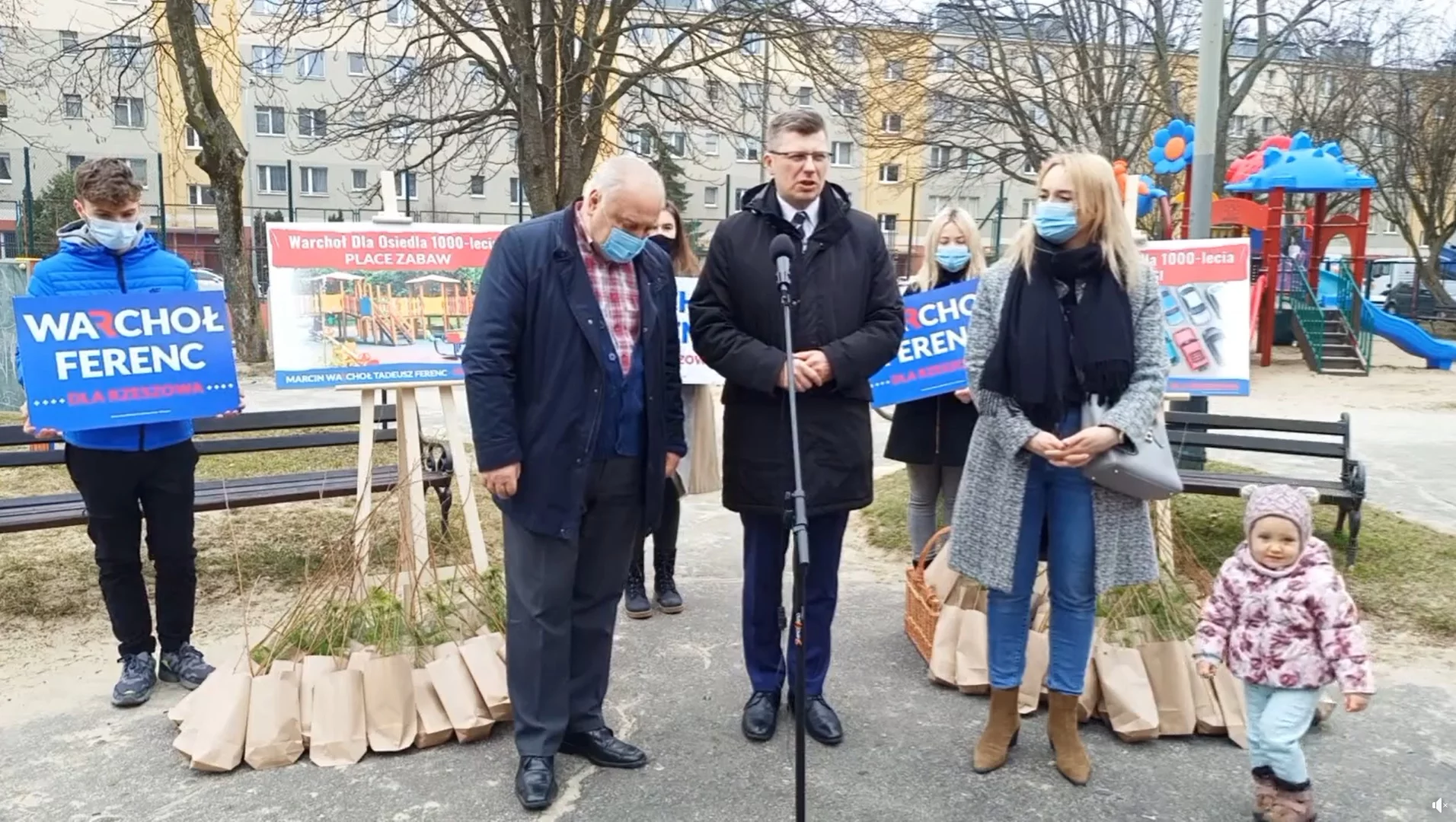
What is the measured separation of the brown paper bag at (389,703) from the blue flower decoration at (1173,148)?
14.8 metres

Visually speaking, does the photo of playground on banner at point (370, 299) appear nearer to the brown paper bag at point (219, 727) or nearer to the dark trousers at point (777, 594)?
the brown paper bag at point (219, 727)

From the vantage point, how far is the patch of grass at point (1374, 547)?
4.89 meters

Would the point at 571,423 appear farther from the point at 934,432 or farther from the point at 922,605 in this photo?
A: the point at 934,432

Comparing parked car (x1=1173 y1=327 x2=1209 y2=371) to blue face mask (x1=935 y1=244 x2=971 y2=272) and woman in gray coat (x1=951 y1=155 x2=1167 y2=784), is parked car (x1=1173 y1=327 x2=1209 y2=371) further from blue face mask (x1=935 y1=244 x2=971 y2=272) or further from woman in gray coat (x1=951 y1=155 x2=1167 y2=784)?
woman in gray coat (x1=951 y1=155 x2=1167 y2=784)

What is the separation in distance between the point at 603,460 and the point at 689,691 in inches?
49.1

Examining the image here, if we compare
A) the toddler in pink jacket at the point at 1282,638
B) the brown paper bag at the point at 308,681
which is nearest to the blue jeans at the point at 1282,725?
the toddler in pink jacket at the point at 1282,638

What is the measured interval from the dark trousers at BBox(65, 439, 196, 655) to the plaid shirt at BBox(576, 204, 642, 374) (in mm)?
1931

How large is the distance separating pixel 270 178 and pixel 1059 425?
44372 millimetres

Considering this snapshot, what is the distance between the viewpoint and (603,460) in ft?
10.6

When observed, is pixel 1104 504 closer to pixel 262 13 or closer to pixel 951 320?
pixel 951 320

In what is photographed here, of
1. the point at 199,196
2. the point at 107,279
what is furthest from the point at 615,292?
the point at 199,196

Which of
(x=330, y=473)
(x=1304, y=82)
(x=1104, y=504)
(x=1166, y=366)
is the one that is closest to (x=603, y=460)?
(x=1104, y=504)

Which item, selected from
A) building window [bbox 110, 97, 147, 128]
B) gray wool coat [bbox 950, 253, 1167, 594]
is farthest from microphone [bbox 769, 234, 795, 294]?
building window [bbox 110, 97, 147, 128]

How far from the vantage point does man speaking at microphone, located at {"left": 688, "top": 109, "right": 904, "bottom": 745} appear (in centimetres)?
334
